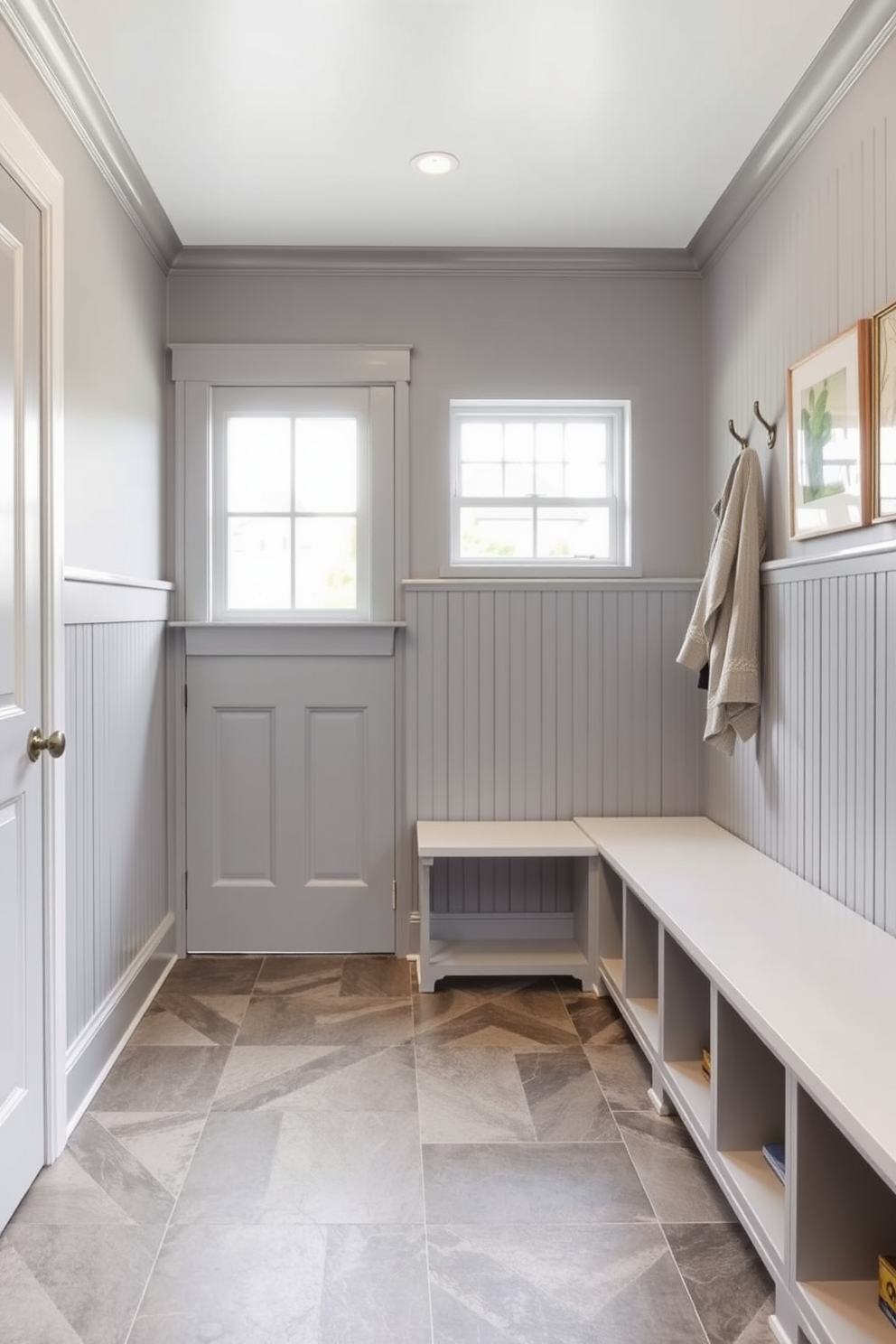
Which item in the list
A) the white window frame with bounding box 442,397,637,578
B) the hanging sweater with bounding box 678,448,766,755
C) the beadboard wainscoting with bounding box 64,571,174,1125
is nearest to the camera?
the beadboard wainscoting with bounding box 64,571,174,1125

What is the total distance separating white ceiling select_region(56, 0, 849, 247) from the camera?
2.07m

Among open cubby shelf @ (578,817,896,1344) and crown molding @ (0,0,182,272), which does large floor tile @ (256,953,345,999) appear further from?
crown molding @ (0,0,182,272)

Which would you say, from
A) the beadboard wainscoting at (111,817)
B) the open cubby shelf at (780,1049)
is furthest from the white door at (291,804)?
the open cubby shelf at (780,1049)

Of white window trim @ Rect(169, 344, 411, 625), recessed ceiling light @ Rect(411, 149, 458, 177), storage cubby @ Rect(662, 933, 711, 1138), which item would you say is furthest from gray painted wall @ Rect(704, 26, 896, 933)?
white window trim @ Rect(169, 344, 411, 625)

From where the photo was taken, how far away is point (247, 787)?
3.37 meters

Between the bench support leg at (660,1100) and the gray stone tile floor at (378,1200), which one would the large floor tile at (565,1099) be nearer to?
the gray stone tile floor at (378,1200)

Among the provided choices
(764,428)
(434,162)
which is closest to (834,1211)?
(764,428)

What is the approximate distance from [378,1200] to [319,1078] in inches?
21.9

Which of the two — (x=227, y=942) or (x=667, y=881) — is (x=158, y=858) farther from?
(x=667, y=881)

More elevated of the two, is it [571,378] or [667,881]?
[571,378]

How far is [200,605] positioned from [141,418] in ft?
2.19

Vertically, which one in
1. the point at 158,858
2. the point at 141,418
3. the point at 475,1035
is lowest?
the point at 475,1035

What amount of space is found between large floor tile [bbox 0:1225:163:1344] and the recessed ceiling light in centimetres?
267

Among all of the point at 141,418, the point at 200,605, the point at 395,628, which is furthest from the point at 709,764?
the point at 141,418
